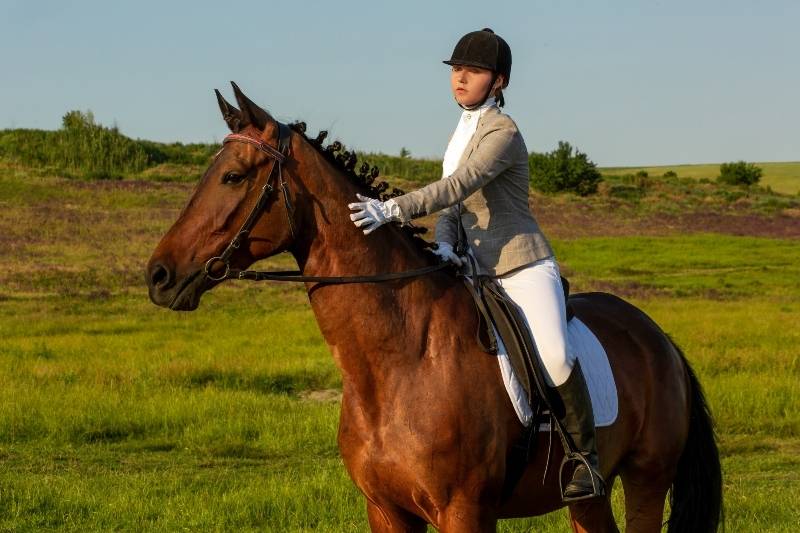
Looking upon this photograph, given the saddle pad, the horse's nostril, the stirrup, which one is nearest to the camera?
the horse's nostril

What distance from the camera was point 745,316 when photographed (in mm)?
21609

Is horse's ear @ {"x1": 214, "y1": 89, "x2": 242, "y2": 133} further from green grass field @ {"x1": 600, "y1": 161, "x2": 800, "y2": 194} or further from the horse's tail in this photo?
green grass field @ {"x1": 600, "y1": 161, "x2": 800, "y2": 194}

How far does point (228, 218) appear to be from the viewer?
4117 millimetres

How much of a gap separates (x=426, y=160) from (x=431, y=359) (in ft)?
180

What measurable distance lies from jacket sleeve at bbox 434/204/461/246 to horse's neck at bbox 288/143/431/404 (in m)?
0.60

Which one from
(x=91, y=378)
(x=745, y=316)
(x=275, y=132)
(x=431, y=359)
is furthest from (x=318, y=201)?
(x=745, y=316)

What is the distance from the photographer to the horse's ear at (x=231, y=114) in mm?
4234

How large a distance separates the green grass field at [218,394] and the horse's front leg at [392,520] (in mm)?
2848

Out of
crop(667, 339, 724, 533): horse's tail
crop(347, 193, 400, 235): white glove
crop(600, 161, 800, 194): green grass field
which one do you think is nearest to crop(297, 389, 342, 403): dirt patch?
crop(667, 339, 724, 533): horse's tail

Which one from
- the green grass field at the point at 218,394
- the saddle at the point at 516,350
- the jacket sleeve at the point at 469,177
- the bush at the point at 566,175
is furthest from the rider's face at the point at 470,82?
the bush at the point at 566,175

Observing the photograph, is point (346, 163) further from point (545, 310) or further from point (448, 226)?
point (545, 310)

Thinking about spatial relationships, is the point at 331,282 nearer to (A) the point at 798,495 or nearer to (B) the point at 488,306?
(B) the point at 488,306

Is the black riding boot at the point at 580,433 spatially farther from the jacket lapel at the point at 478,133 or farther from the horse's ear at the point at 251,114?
the horse's ear at the point at 251,114

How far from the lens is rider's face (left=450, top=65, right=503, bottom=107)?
187 inches
